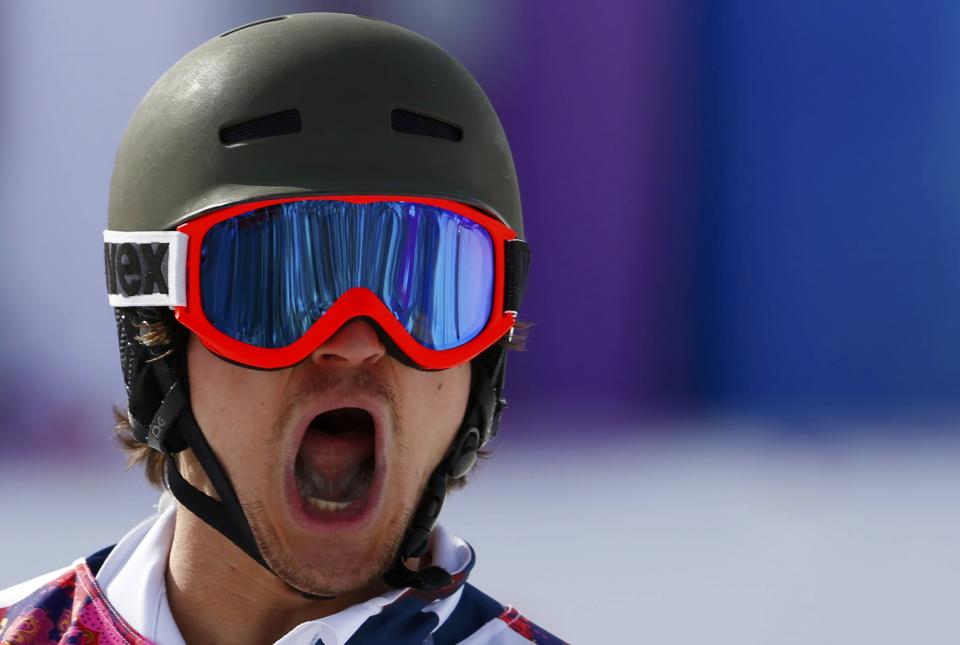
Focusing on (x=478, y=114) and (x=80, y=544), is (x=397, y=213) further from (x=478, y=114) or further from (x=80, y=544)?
(x=80, y=544)

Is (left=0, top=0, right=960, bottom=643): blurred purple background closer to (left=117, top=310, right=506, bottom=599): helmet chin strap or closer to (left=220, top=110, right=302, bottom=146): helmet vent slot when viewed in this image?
(left=117, top=310, right=506, bottom=599): helmet chin strap

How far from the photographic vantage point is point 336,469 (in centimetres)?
210

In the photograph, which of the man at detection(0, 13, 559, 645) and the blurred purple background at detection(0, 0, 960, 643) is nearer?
the man at detection(0, 13, 559, 645)

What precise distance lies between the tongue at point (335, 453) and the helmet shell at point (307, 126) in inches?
17.1

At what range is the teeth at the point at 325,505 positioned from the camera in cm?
205

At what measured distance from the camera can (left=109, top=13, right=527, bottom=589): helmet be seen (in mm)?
2070

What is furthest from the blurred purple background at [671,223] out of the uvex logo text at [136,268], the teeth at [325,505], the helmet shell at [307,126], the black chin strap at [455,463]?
the teeth at [325,505]

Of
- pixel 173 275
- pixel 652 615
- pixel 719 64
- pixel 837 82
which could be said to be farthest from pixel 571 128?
pixel 173 275

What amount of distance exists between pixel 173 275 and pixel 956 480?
3.83m

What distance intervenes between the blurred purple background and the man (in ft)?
9.26

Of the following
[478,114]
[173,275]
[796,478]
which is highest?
[478,114]

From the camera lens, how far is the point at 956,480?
490 cm

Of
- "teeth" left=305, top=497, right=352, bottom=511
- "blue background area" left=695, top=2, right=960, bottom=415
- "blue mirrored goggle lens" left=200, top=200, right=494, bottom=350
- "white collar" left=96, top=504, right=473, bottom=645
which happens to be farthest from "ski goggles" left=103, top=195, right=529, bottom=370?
"blue background area" left=695, top=2, right=960, bottom=415

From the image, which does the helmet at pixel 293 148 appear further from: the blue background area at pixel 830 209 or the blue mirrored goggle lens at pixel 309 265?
the blue background area at pixel 830 209
